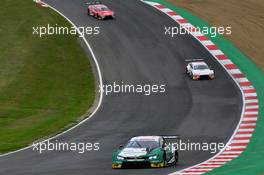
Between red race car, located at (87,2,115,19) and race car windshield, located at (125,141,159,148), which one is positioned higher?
race car windshield, located at (125,141,159,148)

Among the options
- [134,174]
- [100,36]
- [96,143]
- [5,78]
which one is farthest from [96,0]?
[134,174]

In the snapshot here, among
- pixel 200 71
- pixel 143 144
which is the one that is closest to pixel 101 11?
pixel 200 71

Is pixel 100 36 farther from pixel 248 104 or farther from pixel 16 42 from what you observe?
pixel 248 104

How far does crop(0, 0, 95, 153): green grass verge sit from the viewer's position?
152ft

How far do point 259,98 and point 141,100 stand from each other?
7120 millimetres

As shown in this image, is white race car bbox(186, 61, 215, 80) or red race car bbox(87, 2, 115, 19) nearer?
white race car bbox(186, 61, 215, 80)

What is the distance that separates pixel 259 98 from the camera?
5081 centimetres

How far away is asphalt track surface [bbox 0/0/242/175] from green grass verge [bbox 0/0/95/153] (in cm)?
147

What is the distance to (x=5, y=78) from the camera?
56.7 m

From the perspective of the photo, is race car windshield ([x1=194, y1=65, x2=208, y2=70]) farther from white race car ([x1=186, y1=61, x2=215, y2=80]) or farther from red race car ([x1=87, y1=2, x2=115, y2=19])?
red race car ([x1=87, y1=2, x2=115, y2=19])

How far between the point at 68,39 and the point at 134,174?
116 ft

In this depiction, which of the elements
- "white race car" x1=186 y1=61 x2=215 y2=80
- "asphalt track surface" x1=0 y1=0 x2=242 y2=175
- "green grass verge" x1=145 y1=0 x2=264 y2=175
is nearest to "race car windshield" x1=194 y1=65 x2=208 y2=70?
"white race car" x1=186 y1=61 x2=215 y2=80

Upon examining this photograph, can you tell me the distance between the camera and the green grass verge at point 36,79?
46.5 meters

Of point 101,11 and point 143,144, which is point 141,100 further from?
point 101,11
